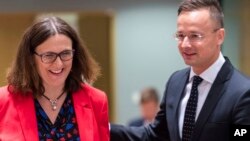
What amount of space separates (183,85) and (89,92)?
18.9 inches

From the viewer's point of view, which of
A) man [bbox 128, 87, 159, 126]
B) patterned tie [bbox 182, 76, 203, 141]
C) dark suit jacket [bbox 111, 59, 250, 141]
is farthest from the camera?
man [bbox 128, 87, 159, 126]

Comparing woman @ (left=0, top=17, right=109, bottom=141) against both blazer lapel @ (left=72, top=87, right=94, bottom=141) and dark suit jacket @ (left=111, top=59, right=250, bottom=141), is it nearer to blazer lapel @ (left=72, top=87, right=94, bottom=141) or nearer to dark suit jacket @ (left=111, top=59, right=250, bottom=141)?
blazer lapel @ (left=72, top=87, right=94, bottom=141)

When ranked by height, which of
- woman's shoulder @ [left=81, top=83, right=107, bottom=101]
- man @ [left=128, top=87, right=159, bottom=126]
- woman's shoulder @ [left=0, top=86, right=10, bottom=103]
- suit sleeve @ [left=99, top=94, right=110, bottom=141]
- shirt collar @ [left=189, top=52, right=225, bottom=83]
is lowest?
man @ [left=128, top=87, right=159, bottom=126]

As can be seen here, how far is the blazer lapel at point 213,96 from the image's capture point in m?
2.25

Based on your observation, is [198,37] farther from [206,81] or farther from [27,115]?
[27,115]

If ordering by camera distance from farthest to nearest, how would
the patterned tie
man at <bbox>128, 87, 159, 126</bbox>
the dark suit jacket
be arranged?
man at <bbox>128, 87, 159, 126</bbox> < the patterned tie < the dark suit jacket

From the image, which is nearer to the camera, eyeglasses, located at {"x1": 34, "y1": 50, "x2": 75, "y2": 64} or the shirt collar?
eyeglasses, located at {"x1": 34, "y1": 50, "x2": 75, "y2": 64}

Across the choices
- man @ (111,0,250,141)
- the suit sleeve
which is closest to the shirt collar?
man @ (111,0,250,141)

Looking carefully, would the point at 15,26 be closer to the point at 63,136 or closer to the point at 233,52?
the point at 233,52

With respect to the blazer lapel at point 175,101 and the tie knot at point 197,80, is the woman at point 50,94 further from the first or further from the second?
the tie knot at point 197,80

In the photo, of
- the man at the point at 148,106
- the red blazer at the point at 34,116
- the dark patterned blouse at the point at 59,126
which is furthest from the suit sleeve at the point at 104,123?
the man at the point at 148,106

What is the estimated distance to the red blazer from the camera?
219cm

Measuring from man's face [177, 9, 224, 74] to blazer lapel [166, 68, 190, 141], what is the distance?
0.67 ft

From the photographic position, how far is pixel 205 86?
7.73 ft
